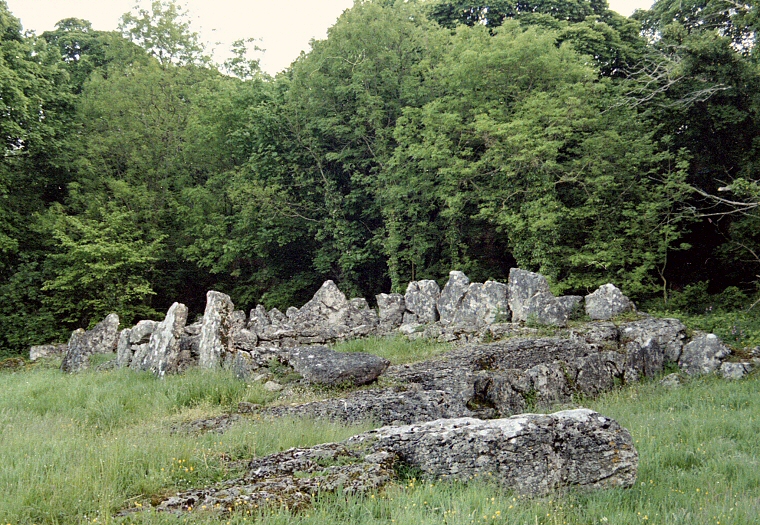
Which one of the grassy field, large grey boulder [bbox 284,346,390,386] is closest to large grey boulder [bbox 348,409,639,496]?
the grassy field

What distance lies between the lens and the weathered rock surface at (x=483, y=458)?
543 cm

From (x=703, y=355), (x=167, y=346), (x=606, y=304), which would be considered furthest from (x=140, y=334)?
(x=703, y=355)

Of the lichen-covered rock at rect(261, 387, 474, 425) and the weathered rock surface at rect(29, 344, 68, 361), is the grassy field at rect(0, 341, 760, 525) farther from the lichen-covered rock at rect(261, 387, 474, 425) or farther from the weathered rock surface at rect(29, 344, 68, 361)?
the weathered rock surface at rect(29, 344, 68, 361)

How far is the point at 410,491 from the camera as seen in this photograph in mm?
5238

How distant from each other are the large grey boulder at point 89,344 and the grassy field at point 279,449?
16.1ft

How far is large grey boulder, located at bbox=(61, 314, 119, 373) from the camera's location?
51.0ft

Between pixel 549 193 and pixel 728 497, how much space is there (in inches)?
651

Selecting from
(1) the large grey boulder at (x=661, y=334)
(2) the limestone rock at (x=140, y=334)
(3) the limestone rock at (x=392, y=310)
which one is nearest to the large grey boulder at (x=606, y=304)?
(1) the large grey boulder at (x=661, y=334)

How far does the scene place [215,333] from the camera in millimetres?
13477

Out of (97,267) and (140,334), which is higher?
(97,267)

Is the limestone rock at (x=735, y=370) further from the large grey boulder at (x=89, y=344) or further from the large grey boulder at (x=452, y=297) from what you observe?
the large grey boulder at (x=89, y=344)

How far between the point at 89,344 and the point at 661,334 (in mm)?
15809

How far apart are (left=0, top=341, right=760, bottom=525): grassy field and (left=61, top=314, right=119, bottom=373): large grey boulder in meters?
4.92

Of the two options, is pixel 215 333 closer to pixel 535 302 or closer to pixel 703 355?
pixel 535 302
